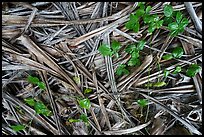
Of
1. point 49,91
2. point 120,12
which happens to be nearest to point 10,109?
point 49,91

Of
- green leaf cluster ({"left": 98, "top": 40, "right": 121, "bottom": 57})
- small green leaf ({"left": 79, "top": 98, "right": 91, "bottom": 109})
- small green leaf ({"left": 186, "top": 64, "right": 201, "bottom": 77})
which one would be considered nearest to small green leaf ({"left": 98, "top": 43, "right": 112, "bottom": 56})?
green leaf cluster ({"left": 98, "top": 40, "right": 121, "bottom": 57})

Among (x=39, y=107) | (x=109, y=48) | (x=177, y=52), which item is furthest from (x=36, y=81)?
(x=177, y=52)

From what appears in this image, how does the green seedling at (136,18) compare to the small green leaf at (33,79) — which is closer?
the green seedling at (136,18)

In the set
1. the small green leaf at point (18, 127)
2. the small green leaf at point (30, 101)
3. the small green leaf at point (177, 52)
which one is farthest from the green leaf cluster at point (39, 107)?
the small green leaf at point (177, 52)

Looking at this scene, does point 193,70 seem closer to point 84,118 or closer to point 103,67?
point 103,67

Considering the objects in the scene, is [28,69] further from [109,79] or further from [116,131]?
[116,131]

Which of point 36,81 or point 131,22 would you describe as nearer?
point 131,22

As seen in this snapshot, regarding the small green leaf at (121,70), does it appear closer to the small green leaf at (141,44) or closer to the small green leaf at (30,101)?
the small green leaf at (141,44)
